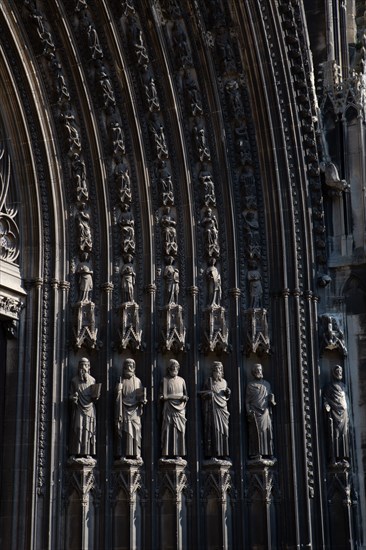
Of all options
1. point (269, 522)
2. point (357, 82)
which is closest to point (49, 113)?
point (357, 82)

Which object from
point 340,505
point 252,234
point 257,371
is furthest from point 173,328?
point 340,505

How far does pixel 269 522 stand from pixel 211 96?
612cm

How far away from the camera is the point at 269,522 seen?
42.2 ft

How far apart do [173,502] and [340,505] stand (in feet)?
7.31

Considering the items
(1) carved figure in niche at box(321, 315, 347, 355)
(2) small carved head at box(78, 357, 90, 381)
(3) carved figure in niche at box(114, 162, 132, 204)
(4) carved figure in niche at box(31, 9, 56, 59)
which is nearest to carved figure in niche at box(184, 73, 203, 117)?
(3) carved figure in niche at box(114, 162, 132, 204)

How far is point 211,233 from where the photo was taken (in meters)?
14.1

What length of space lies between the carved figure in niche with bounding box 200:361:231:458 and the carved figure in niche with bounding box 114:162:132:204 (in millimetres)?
2722

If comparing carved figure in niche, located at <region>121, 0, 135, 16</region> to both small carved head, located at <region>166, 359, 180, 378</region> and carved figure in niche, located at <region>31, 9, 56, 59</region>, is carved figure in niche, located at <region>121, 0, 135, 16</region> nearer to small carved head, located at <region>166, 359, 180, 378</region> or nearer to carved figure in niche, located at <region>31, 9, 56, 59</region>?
carved figure in niche, located at <region>31, 9, 56, 59</region>

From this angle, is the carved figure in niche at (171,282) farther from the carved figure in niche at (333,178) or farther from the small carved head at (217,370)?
the carved figure in niche at (333,178)

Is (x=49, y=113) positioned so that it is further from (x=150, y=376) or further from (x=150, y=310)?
(x=150, y=376)

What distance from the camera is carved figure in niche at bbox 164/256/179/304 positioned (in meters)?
13.8

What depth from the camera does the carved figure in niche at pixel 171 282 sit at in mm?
13812

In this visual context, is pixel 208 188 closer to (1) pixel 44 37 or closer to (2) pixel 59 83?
(2) pixel 59 83

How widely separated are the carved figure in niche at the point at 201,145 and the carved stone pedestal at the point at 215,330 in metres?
2.23
